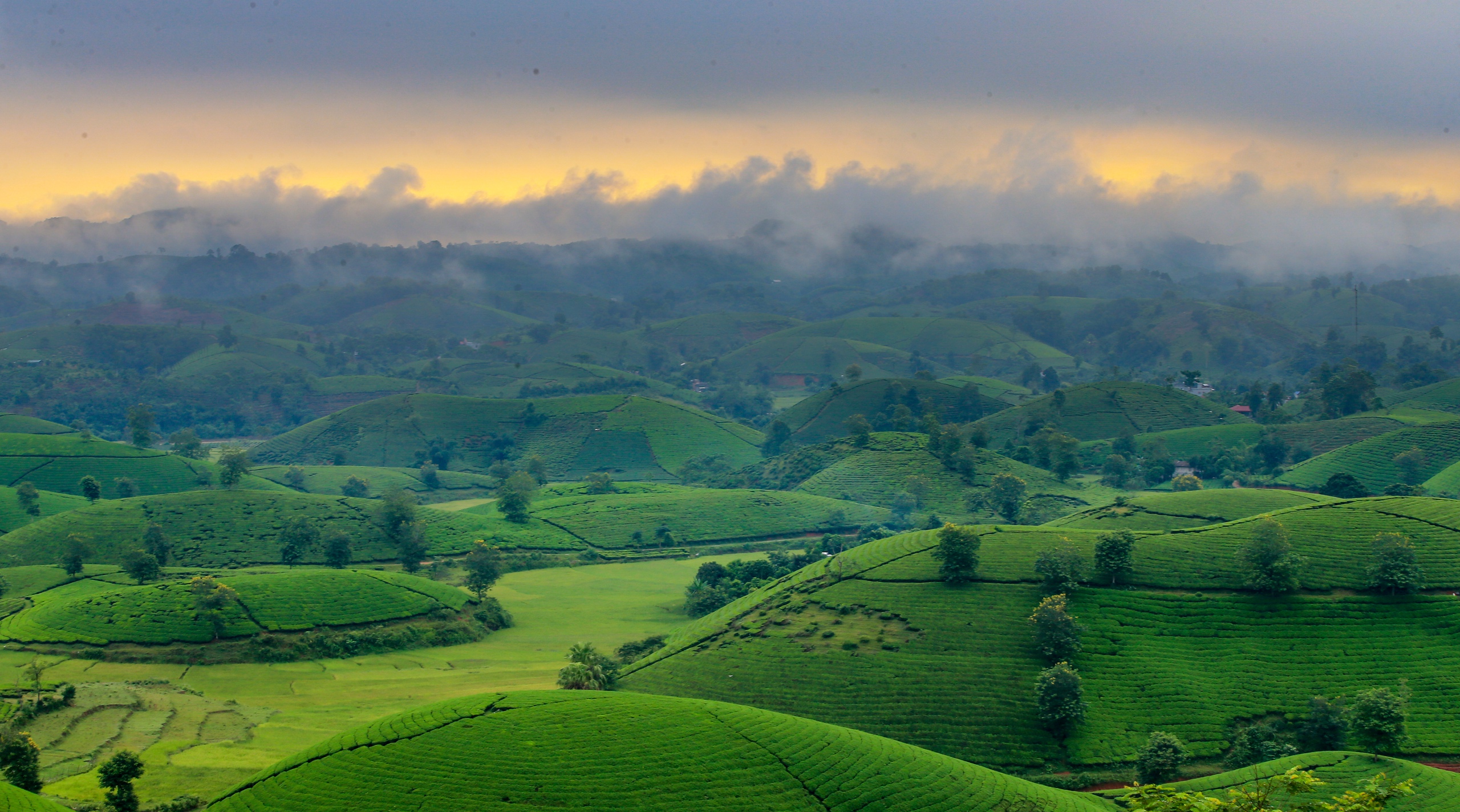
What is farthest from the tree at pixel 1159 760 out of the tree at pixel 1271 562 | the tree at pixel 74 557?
the tree at pixel 74 557

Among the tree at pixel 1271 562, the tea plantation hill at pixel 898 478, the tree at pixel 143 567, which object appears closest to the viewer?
the tree at pixel 1271 562

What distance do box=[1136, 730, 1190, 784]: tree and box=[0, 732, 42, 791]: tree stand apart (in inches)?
2592

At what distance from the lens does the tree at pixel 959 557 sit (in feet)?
301

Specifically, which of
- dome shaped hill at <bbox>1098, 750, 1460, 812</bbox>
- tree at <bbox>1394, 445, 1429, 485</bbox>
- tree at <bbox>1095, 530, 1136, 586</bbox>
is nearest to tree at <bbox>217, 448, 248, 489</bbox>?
tree at <bbox>1095, 530, 1136, 586</bbox>

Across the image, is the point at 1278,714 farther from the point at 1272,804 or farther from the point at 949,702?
the point at 949,702

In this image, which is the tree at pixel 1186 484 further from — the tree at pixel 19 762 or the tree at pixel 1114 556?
the tree at pixel 19 762

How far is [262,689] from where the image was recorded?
84438mm

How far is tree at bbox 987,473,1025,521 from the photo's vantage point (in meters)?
155

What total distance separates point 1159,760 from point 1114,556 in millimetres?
25091

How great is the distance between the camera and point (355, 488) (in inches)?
7279

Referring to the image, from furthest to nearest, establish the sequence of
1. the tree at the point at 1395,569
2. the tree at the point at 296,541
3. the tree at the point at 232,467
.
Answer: the tree at the point at 232,467 < the tree at the point at 296,541 < the tree at the point at 1395,569

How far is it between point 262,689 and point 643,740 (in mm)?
41651

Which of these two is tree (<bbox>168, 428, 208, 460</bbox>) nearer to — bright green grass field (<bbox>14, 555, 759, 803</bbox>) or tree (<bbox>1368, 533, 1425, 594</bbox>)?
bright green grass field (<bbox>14, 555, 759, 803</bbox>)

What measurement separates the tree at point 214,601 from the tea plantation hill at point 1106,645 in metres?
38.0
